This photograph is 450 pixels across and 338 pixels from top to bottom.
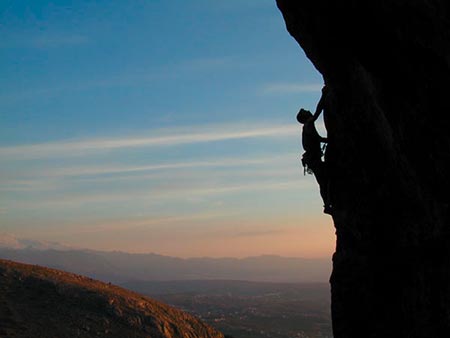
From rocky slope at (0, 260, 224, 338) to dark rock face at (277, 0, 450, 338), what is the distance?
31.9 metres

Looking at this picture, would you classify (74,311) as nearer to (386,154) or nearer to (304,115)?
(304,115)

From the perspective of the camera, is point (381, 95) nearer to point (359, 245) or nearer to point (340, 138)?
point (340, 138)

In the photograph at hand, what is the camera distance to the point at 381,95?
1158cm

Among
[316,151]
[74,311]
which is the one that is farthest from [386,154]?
[74,311]

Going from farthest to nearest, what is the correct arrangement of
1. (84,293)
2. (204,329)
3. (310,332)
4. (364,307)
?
(310,332) → (204,329) → (84,293) → (364,307)

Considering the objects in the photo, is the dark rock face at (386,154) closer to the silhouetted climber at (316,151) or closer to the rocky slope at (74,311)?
the silhouetted climber at (316,151)

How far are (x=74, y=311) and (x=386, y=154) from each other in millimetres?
38369

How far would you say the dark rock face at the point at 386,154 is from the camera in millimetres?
10633

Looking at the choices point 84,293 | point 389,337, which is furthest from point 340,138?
point 84,293

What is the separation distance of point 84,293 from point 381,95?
4191 cm

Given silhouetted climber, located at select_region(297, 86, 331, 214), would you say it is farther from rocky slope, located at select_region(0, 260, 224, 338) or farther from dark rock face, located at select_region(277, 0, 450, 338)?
rocky slope, located at select_region(0, 260, 224, 338)

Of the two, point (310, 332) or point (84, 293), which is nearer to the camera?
point (84, 293)

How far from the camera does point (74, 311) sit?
147 ft

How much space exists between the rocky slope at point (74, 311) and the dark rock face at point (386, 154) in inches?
1255
